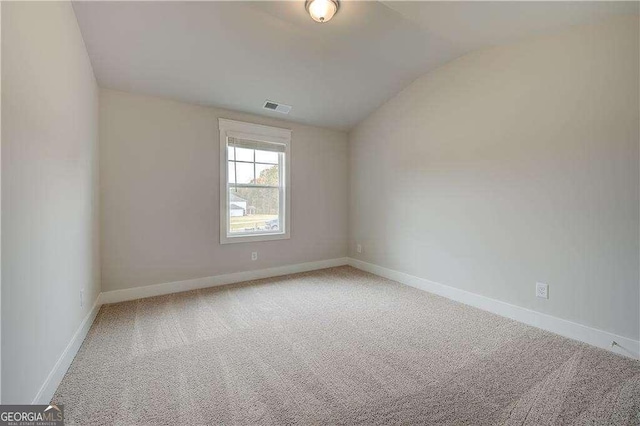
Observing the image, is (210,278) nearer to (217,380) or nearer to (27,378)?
(217,380)

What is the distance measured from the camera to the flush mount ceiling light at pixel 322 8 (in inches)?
86.7

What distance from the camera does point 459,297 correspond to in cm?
314

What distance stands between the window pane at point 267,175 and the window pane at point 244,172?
102 millimetres

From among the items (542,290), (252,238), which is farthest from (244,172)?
(542,290)

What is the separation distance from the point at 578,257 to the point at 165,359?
3343 millimetres

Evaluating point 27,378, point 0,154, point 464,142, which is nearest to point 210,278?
point 27,378

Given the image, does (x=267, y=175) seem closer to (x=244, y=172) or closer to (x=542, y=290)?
(x=244, y=172)

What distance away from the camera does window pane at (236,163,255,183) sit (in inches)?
151

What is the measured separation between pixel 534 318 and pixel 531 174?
1328mm

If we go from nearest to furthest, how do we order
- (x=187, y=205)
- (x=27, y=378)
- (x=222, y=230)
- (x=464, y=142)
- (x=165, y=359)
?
1. (x=27, y=378)
2. (x=165, y=359)
3. (x=464, y=142)
4. (x=187, y=205)
5. (x=222, y=230)

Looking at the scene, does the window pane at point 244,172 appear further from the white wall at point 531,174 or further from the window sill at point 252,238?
the white wall at point 531,174

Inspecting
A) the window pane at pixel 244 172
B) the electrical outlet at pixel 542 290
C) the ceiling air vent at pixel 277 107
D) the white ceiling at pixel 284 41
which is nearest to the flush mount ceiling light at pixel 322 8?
the white ceiling at pixel 284 41

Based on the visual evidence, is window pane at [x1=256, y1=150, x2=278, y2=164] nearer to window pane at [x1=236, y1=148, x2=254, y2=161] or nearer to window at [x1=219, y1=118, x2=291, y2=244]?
window at [x1=219, y1=118, x2=291, y2=244]

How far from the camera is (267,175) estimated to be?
13.4 ft
